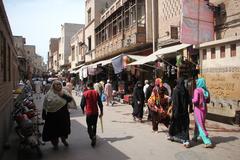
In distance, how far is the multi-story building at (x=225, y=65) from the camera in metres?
9.39

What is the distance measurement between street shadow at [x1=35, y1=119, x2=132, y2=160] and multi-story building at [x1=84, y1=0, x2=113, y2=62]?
28.5 metres

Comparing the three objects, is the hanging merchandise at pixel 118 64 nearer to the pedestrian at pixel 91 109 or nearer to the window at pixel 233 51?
the window at pixel 233 51

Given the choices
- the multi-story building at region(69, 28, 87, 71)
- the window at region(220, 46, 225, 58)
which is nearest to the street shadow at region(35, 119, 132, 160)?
the window at region(220, 46, 225, 58)

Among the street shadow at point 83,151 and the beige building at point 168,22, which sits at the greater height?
the beige building at point 168,22

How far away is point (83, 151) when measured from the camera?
7.04 meters

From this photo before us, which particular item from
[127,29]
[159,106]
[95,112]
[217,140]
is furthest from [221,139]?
[127,29]

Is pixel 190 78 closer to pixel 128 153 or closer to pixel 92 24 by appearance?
pixel 128 153

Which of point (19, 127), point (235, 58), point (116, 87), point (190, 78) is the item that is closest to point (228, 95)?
point (235, 58)

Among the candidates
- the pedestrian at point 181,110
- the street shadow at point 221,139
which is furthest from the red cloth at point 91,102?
the street shadow at point 221,139

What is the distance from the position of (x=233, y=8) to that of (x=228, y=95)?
385 centimetres

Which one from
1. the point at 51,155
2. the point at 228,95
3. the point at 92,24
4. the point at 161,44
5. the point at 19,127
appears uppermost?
the point at 92,24

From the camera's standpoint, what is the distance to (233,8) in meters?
11.4

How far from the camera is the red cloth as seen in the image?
7.67m

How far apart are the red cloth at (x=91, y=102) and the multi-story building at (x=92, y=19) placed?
2873 centimetres
